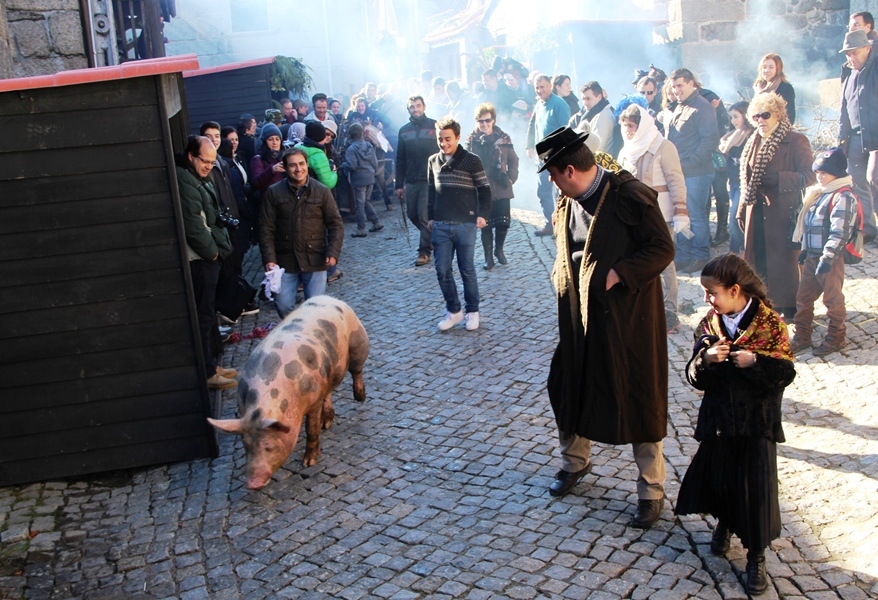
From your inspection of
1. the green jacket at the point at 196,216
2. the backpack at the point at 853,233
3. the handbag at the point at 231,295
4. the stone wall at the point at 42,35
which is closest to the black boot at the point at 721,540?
the backpack at the point at 853,233

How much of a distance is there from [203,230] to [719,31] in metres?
14.1

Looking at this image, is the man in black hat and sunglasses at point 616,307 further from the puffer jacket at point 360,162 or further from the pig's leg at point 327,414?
the puffer jacket at point 360,162

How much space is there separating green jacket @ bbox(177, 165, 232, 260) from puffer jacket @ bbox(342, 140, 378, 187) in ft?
20.7

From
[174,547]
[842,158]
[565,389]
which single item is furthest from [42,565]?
[842,158]

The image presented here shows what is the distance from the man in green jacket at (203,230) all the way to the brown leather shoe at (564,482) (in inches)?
122

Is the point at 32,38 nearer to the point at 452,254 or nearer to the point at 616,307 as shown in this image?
the point at 452,254

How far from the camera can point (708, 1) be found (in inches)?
720

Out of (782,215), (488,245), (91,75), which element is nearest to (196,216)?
(91,75)

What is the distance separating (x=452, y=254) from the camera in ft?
31.2

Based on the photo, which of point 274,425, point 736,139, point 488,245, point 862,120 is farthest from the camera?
point 488,245

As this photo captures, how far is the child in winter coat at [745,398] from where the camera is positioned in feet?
15.3

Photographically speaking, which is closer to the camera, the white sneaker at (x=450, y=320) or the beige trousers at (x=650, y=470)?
the beige trousers at (x=650, y=470)

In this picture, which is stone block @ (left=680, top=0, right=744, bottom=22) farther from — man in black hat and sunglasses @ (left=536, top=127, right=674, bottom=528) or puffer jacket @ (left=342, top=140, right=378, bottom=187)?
man in black hat and sunglasses @ (left=536, top=127, right=674, bottom=528)

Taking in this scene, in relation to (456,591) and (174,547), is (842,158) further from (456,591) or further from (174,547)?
(174,547)
